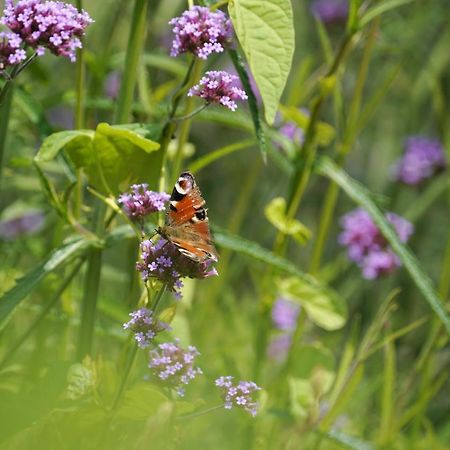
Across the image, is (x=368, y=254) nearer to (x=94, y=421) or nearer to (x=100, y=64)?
(x=100, y=64)

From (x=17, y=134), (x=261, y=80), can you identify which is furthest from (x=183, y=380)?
(x=17, y=134)

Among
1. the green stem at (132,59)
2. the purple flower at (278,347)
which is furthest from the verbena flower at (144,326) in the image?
the purple flower at (278,347)

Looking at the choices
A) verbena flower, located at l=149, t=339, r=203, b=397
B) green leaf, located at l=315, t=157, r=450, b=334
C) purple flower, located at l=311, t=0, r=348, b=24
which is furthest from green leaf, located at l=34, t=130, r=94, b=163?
purple flower, located at l=311, t=0, r=348, b=24

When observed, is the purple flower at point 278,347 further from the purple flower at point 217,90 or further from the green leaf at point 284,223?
the purple flower at point 217,90

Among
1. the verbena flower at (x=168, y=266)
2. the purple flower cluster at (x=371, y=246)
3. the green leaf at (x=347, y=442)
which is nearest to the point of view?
the verbena flower at (x=168, y=266)

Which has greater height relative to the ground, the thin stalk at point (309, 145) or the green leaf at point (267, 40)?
the thin stalk at point (309, 145)
